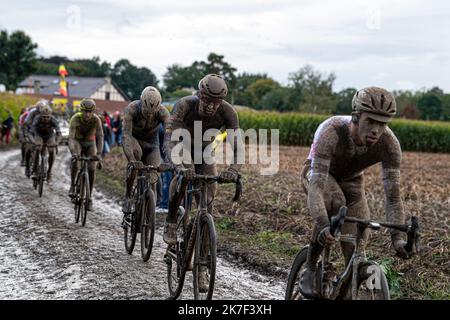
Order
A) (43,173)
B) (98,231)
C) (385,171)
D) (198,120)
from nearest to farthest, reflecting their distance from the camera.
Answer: (385,171) < (198,120) < (98,231) < (43,173)

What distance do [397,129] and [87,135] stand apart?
1629 inches

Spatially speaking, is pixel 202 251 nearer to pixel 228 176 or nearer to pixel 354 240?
pixel 228 176

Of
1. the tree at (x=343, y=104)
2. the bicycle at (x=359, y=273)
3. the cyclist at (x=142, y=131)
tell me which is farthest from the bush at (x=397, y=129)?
the bicycle at (x=359, y=273)

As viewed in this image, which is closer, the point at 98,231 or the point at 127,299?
the point at 127,299

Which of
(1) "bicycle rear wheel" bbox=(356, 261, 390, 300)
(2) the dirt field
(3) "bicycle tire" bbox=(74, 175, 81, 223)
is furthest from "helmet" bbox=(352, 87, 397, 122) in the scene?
(3) "bicycle tire" bbox=(74, 175, 81, 223)

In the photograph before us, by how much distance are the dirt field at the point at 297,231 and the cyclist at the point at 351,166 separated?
2424mm

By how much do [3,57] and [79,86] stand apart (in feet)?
55.8

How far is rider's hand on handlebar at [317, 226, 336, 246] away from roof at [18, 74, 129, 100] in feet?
319

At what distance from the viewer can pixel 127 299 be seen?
6809mm

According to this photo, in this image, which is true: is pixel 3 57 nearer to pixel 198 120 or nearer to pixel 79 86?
pixel 79 86

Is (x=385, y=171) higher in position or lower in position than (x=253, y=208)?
higher

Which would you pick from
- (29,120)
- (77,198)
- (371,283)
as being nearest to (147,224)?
(77,198)

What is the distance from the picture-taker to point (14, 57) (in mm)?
89000
